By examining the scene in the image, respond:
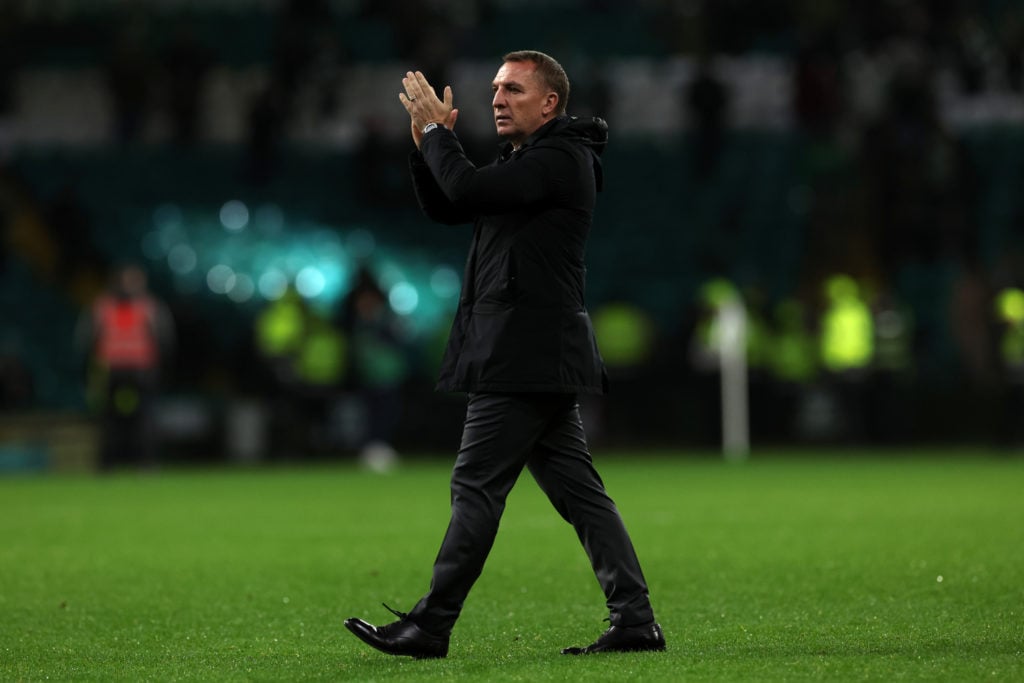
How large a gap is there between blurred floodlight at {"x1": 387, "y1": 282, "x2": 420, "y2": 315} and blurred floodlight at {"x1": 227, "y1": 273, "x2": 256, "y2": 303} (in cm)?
210

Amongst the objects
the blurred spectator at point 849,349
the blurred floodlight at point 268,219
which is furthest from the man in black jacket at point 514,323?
the blurred floodlight at point 268,219

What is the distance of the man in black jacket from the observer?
5941 millimetres

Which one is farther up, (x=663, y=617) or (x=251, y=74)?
(x=251, y=74)

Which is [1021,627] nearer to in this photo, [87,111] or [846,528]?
[846,528]

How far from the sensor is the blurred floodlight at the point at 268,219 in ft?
88.1

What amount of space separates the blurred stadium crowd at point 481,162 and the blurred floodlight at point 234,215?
0.05 meters

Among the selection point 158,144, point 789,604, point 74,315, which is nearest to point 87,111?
point 158,144

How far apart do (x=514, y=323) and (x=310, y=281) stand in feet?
67.2

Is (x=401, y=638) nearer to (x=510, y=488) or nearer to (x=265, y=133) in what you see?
(x=510, y=488)

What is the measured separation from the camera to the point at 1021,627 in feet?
21.6

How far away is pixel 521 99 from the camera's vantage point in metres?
6.06

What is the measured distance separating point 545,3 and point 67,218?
8797 millimetres

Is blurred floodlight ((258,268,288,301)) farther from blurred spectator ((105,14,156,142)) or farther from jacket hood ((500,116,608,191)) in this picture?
jacket hood ((500,116,608,191))

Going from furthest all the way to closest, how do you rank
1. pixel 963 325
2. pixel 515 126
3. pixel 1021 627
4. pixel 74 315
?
pixel 74 315 < pixel 963 325 < pixel 1021 627 < pixel 515 126
